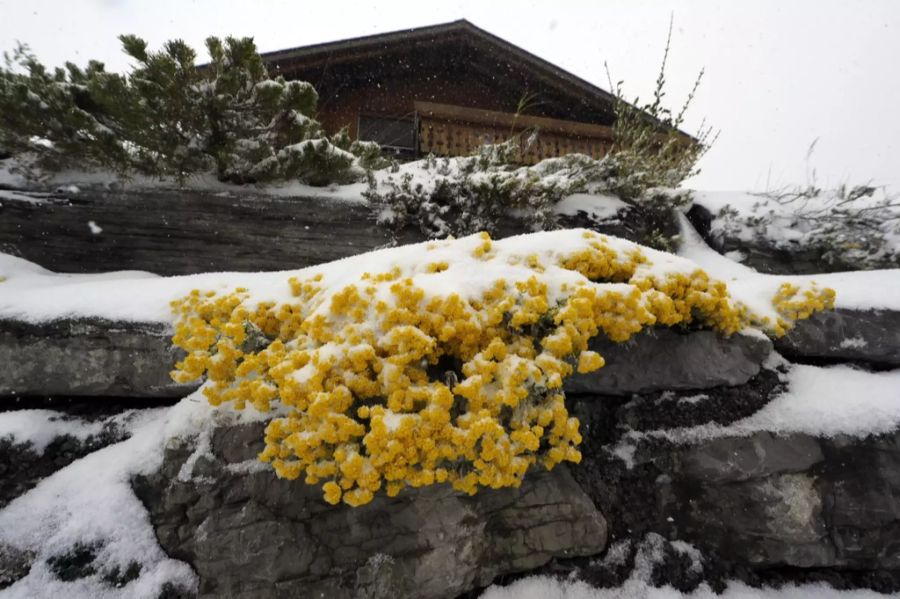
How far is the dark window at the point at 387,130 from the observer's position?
427 inches

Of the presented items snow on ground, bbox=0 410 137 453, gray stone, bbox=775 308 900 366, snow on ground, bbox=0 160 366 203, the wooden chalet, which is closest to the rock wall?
snow on ground, bbox=0 160 366 203

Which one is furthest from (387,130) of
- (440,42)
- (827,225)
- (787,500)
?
(787,500)

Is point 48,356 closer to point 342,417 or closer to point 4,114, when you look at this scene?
point 342,417

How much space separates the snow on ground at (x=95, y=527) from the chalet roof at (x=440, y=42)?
30.2 ft

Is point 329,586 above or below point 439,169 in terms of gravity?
below

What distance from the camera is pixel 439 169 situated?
5609 mm

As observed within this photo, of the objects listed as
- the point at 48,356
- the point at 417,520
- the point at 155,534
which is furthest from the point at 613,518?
the point at 48,356

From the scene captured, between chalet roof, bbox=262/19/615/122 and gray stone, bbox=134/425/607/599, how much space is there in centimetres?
960

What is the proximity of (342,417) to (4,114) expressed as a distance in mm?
5106

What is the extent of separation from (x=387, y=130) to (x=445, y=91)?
206 cm

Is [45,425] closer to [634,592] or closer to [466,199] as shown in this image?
[634,592]

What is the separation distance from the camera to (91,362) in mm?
2875

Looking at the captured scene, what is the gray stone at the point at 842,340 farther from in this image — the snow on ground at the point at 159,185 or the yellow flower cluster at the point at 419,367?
the snow on ground at the point at 159,185

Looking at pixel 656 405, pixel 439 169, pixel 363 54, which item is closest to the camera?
pixel 656 405
